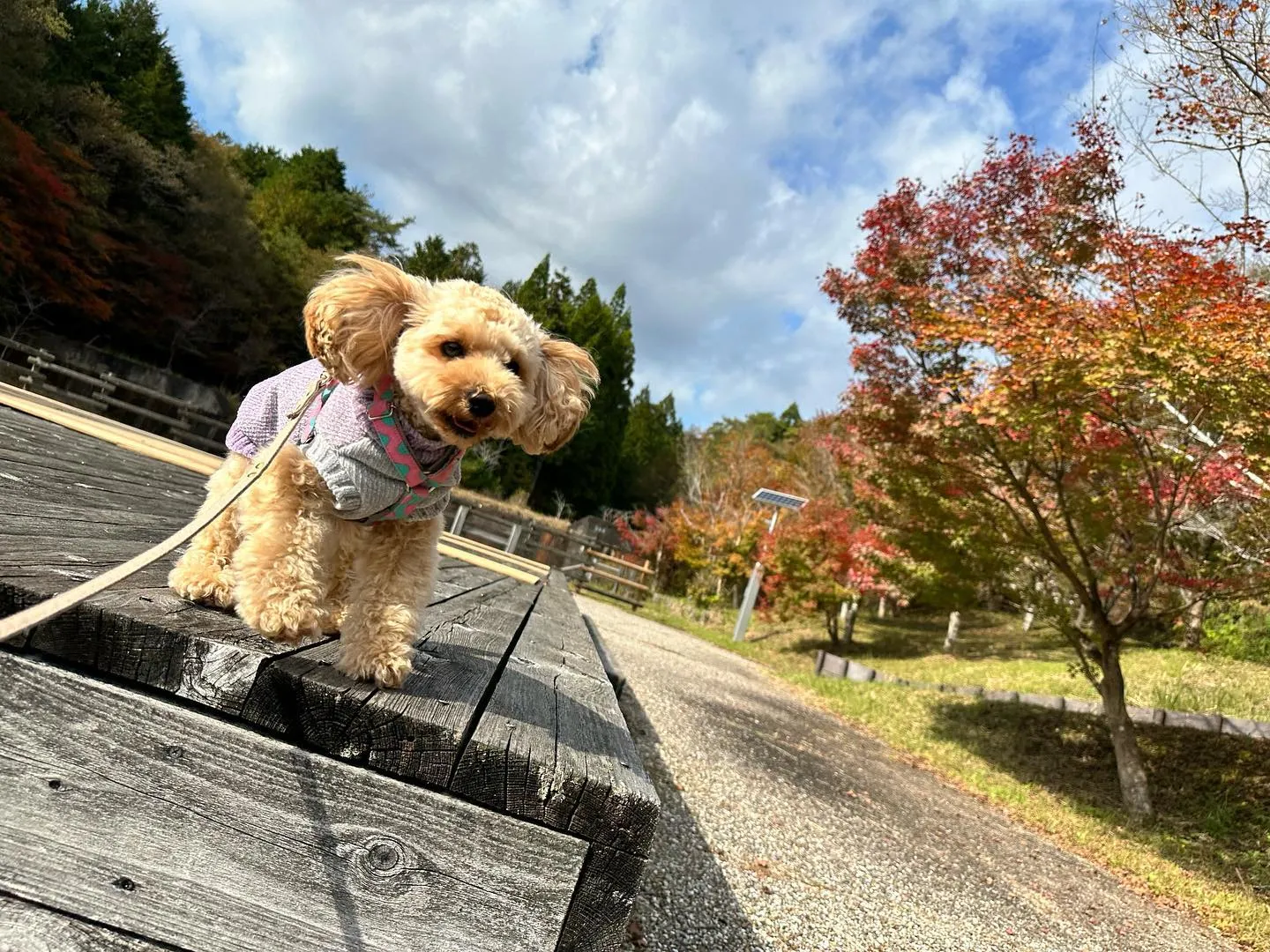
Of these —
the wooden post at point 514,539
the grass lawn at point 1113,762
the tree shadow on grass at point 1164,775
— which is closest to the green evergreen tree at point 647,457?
the wooden post at point 514,539

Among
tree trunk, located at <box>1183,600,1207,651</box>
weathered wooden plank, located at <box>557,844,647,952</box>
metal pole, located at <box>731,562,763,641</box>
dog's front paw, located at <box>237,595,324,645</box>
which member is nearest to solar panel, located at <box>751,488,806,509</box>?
metal pole, located at <box>731,562,763,641</box>

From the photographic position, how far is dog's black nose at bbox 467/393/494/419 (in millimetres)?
1820

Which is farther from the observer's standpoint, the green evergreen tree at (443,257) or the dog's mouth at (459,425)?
the green evergreen tree at (443,257)

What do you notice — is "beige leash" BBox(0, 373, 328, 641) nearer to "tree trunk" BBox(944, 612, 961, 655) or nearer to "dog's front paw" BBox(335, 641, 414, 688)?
"dog's front paw" BBox(335, 641, 414, 688)

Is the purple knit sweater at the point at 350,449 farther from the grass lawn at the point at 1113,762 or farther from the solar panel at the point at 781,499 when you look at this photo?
the solar panel at the point at 781,499

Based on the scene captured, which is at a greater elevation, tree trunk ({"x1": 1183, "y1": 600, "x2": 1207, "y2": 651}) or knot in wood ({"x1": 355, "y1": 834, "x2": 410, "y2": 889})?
tree trunk ({"x1": 1183, "y1": 600, "x2": 1207, "y2": 651})

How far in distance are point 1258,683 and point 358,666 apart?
41.5 feet

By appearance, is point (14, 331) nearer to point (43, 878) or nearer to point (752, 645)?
point (752, 645)

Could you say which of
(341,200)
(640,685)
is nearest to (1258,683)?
(640,685)

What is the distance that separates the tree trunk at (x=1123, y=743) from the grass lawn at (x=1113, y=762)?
0.17 metres

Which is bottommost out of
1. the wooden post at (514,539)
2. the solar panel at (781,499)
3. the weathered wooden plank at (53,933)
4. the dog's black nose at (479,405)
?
the weathered wooden plank at (53,933)

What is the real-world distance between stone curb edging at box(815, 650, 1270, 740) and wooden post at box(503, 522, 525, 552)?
23.1 ft

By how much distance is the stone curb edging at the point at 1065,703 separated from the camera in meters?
8.49

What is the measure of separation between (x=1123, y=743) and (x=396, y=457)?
324 inches
